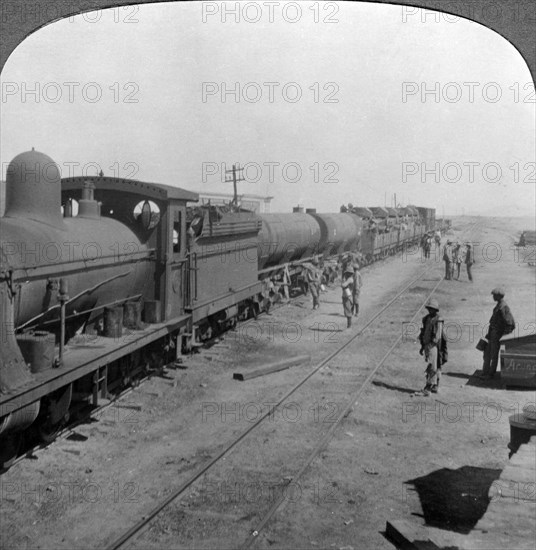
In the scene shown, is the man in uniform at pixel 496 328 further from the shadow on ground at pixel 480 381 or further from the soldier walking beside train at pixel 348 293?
the soldier walking beside train at pixel 348 293

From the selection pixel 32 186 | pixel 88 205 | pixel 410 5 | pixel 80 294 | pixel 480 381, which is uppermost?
pixel 410 5

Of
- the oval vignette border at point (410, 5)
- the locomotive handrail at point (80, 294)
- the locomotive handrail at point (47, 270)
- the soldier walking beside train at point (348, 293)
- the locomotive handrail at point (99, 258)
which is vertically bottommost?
the soldier walking beside train at point (348, 293)

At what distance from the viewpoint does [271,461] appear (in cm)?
754

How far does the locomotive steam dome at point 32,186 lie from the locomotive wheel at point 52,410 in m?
2.16

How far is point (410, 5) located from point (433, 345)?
8344 mm

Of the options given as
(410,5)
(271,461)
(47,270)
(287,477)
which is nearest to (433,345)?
(271,461)

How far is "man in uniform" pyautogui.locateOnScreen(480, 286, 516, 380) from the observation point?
11.2 meters

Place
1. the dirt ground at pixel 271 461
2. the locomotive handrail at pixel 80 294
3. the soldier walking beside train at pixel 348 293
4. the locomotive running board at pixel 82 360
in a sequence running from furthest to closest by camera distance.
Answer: the soldier walking beside train at pixel 348 293, the locomotive handrail at pixel 80 294, the locomotive running board at pixel 82 360, the dirt ground at pixel 271 461

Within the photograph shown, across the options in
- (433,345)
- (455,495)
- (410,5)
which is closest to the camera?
(410,5)

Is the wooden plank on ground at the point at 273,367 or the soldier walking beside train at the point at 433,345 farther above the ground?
the soldier walking beside train at the point at 433,345

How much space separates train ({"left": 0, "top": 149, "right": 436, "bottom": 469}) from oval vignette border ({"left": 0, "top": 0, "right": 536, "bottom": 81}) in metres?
3.47

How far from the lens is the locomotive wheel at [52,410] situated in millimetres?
7664

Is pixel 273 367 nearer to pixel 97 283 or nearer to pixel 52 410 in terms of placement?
pixel 97 283

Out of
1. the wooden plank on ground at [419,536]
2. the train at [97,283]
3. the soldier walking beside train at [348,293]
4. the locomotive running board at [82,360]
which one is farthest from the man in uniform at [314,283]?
the wooden plank on ground at [419,536]
